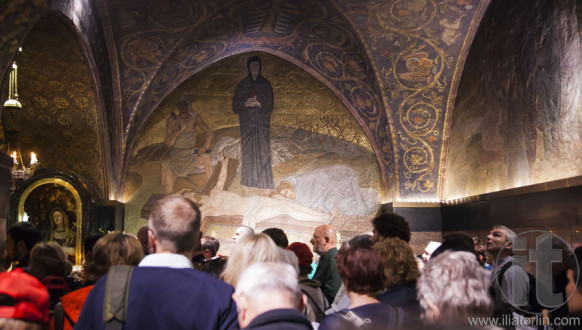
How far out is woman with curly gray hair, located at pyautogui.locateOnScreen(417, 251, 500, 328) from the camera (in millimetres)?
2338

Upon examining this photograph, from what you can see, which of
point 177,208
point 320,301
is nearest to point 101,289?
point 177,208

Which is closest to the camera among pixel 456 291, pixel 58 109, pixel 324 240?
pixel 456 291

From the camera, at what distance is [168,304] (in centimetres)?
223

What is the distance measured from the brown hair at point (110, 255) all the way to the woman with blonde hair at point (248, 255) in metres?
0.62

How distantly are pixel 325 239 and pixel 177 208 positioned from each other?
9.55ft

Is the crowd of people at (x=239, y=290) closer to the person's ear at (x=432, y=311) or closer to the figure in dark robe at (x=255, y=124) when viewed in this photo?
the person's ear at (x=432, y=311)

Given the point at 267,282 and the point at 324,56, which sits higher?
the point at 324,56

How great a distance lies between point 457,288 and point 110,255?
1972mm

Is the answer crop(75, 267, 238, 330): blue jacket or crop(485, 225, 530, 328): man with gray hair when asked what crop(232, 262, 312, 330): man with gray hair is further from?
crop(485, 225, 530, 328): man with gray hair

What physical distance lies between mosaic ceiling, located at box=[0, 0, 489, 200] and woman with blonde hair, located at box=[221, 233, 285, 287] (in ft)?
26.5

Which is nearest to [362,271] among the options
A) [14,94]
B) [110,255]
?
[110,255]

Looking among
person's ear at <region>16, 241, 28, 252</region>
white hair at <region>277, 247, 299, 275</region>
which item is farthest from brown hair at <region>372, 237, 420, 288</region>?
person's ear at <region>16, 241, 28, 252</region>

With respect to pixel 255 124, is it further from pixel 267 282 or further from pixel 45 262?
pixel 267 282

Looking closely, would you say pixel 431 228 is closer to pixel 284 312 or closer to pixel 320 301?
pixel 320 301
